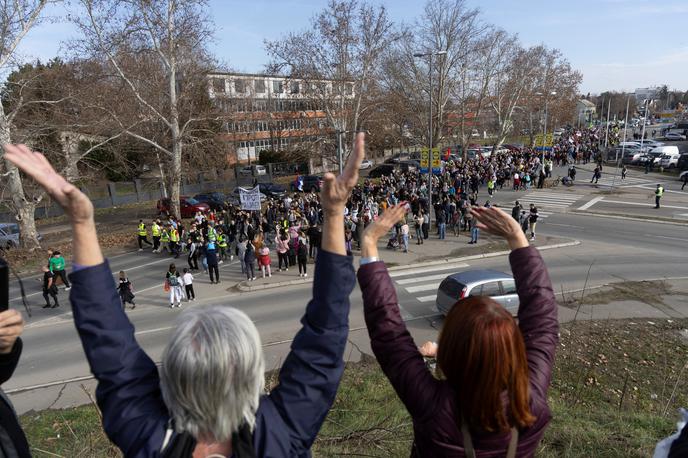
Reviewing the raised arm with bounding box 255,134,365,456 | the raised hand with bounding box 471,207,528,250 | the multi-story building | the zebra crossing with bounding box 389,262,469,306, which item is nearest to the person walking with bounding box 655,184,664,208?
the zebra crossing with bounding box 389,262,469,306

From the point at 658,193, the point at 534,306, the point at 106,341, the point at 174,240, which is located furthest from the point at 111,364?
the point at 658,193

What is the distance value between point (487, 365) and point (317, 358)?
638 millimetres

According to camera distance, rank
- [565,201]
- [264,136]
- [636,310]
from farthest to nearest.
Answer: [264,136] < [565,201] < [636,310]

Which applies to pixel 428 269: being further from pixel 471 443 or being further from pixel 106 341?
pixel 106 341

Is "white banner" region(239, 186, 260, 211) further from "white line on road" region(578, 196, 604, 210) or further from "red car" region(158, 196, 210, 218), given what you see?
"white line on road" region(578, 196, 604, 210)

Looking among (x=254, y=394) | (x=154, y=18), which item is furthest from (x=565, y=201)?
(x=254, y=394)

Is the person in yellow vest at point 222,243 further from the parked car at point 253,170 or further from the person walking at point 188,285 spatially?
the parked car at point 253,170

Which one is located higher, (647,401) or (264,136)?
(264,136)

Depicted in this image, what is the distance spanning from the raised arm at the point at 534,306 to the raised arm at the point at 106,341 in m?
1.56

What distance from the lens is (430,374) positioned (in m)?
1.89

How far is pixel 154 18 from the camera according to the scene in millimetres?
20969

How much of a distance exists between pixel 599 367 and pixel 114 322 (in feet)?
32.9

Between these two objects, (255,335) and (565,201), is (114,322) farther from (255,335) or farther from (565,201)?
(565,201)

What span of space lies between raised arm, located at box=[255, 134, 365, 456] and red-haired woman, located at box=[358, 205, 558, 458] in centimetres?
35
